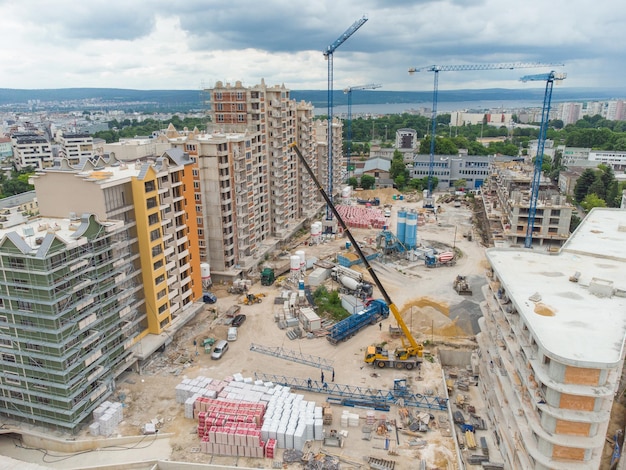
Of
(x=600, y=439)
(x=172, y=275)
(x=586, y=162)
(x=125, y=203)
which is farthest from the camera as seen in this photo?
(x=586, y=162)

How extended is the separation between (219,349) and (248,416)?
459 inches

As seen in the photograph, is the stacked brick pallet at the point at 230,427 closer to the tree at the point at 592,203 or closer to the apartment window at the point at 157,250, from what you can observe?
the apartment window at the point at 157,250

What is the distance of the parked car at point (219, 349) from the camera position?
4359 cm

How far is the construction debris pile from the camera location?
31953 mm

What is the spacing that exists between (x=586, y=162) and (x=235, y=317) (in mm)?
119782

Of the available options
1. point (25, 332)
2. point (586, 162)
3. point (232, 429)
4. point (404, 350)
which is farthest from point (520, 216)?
point (586, 162)

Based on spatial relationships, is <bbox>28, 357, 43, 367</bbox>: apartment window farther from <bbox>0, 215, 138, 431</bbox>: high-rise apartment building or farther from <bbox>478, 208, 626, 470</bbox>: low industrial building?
<bbox>478, 208, 626, 470</bbox>: low industrial building

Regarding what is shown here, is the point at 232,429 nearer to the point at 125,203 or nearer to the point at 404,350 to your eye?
the point at 404,350

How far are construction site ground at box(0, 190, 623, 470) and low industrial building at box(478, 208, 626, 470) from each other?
5.92 meters

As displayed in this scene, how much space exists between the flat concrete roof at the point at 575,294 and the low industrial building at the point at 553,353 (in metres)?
0.06

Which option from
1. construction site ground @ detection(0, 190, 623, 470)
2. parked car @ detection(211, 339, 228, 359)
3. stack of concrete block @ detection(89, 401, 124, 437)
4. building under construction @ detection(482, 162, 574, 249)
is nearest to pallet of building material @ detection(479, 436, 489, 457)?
construction site ground @ detection(0, 190, 623, 470)

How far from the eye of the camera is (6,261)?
31.2 metres

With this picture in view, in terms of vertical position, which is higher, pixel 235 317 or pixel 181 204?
pixel 181 204

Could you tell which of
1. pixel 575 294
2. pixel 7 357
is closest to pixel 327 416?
pixel 575 294
